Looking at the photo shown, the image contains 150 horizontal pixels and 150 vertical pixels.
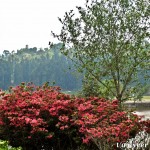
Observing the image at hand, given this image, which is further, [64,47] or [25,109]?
[64,47]

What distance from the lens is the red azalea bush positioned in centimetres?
1277

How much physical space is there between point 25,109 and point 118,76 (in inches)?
319

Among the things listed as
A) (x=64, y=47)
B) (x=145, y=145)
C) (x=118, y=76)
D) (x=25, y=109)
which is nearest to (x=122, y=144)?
(x=145, y=145)

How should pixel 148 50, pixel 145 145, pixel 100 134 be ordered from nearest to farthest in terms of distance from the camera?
pixel 100 134 < pixel 145 145 < pixel 148 50

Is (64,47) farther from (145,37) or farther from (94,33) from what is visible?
(145,37)

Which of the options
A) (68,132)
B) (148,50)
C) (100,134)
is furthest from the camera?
(148,50)

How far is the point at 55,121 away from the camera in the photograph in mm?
13586

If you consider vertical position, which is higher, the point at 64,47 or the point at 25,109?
the point at 64,47

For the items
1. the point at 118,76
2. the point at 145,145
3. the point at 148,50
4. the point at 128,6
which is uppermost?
the point at 128,6

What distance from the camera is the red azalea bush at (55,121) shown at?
1277 centimetres

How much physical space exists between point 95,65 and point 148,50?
2999 mm

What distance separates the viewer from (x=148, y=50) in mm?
20297

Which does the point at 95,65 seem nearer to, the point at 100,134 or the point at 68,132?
the point at 68,132

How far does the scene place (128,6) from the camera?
20.4 m
